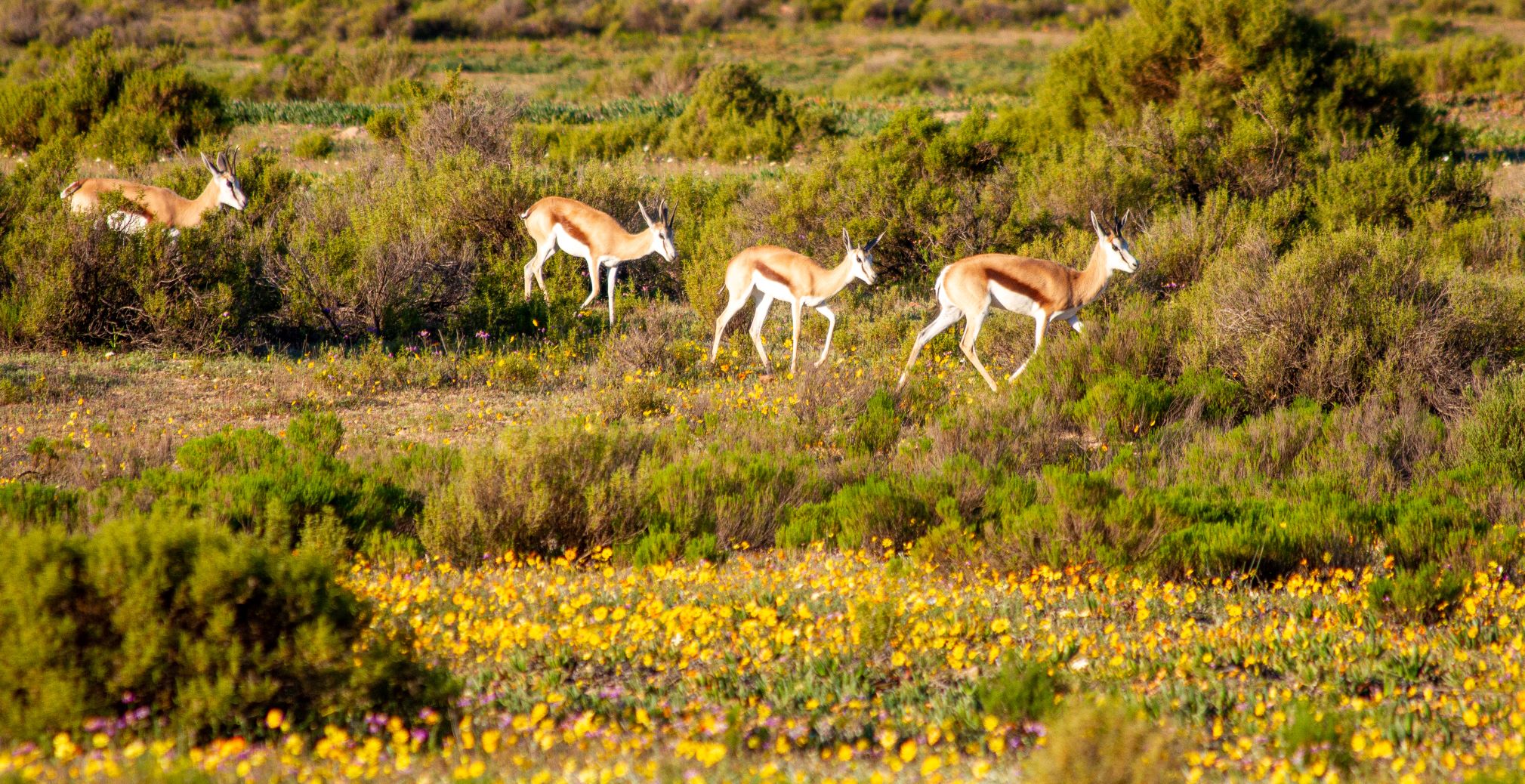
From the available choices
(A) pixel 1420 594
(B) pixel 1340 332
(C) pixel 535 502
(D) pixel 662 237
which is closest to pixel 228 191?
(D) pixel 662 237

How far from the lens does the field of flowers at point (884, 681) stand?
13.0 ft

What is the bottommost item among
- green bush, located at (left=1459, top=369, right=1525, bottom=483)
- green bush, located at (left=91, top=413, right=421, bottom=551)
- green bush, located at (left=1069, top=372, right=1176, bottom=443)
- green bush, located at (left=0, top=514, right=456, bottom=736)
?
green bush, located at (left=1069, top=372, right=1176, bottom=443)

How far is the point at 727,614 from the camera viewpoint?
5.45 meters

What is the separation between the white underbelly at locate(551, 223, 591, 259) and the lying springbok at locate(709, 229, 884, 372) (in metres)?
2.18

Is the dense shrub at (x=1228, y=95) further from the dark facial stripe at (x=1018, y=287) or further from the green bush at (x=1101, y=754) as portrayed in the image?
the green bush at (x=1101, y=754)

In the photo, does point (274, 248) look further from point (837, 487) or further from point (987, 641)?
point (987, 641)

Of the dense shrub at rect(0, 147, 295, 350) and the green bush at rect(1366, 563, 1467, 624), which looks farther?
the dense shrub at rect(0, 147, 295, 350)

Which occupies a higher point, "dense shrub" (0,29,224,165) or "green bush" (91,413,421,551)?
"dense shrub" (0,29,224,165)

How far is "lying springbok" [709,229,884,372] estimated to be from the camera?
1078 cm

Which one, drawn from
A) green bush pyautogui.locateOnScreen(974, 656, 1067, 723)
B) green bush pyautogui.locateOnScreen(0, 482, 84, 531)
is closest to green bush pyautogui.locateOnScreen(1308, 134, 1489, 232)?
green bush pyautogui.locateOnScreen(974, 656, 1067, 723)

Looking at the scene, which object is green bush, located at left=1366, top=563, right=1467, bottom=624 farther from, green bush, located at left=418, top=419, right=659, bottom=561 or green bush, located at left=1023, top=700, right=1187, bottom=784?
green bush, located at left=418, top=419, right=659, bottom=561

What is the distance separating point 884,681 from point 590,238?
8.68 m

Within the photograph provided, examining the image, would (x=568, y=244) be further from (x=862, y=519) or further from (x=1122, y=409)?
(x=862, y=519)

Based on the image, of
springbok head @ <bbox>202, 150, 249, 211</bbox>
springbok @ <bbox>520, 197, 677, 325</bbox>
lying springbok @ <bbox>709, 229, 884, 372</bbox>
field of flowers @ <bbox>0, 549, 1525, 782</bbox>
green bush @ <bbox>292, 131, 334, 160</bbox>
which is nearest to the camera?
field of flowers @ <bbox>0, 549, 1525, 782</bbox>
